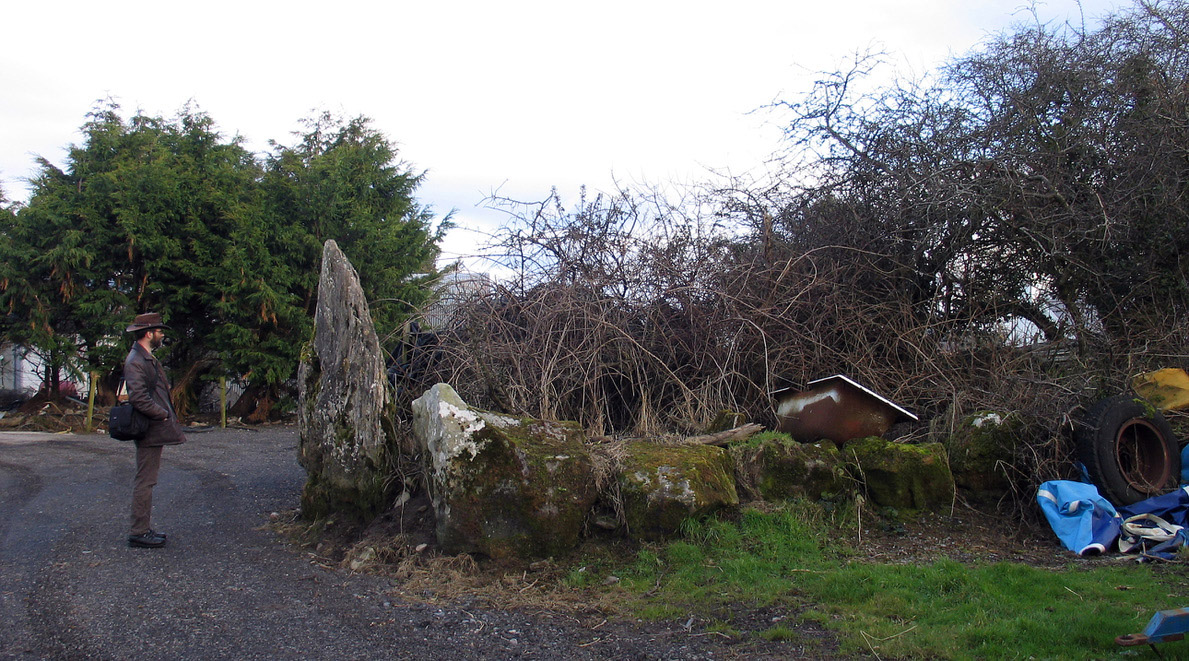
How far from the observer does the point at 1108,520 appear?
5.24 m

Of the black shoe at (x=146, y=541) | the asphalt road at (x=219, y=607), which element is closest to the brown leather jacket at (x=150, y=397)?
the black shoe at (x=146, y=541)

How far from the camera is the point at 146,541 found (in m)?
5.25

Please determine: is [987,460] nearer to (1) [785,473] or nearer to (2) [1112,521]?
(2) [1112,521]

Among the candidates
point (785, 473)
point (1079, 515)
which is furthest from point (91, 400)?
point (1079, 515)

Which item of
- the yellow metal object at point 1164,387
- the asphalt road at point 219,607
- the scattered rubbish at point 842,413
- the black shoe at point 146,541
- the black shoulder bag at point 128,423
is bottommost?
the asphalt road at point 219,607

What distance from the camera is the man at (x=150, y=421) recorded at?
5297 mm

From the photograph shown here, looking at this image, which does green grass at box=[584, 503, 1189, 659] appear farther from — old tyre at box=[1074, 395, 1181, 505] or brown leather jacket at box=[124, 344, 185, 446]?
brown leather jacket at box=[124, 344, 185, 446]

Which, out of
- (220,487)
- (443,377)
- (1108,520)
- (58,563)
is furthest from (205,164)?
(1108,520)

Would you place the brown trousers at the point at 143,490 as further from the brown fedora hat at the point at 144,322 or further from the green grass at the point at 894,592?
the green grass at the point at 894,592

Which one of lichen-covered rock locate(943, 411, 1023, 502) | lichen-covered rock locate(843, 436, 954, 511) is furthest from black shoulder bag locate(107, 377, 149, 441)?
lichen-covered rock locate(943, 411, 1023, 502)

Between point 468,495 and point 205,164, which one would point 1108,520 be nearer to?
point 468,495

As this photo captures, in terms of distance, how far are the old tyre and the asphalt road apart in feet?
12.0

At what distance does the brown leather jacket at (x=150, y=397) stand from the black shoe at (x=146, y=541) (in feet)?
2.14

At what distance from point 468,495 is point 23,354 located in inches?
459
